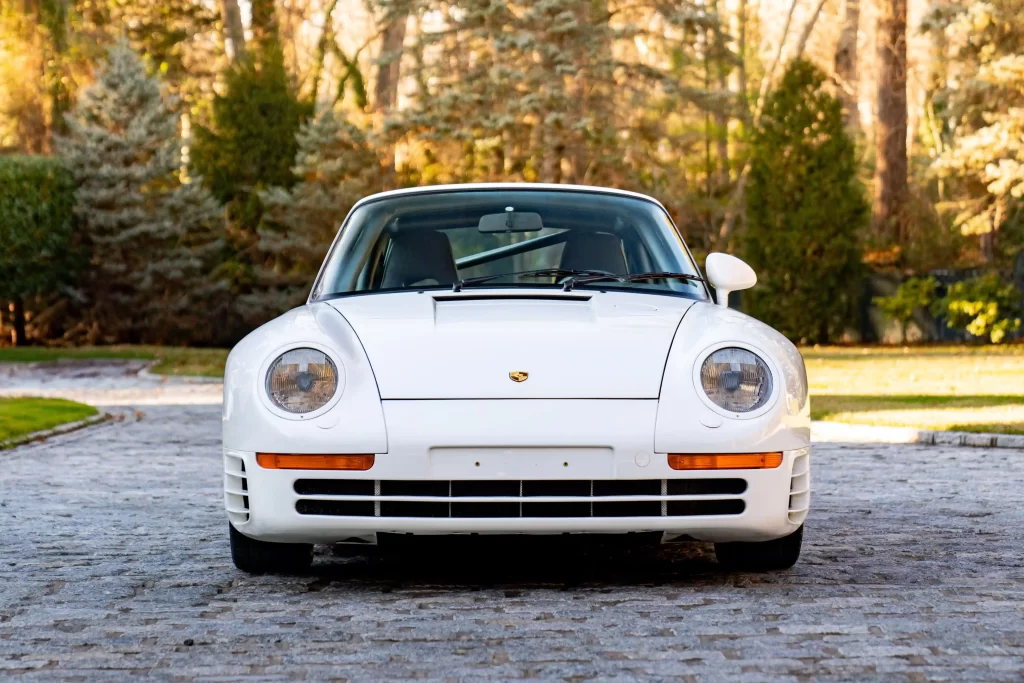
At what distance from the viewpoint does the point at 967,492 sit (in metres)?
8.48

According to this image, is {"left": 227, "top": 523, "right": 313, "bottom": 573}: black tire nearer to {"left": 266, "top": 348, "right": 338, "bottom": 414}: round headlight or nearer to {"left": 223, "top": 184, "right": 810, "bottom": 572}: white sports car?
{"left": 223, "top": 184, "right": 810, "bottom": 572}: white sports car

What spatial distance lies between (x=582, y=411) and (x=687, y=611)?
0.73 meters

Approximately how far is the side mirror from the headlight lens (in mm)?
1057

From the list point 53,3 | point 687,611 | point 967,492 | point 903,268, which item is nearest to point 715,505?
point 687,611

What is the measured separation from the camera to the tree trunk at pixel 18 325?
107 feet

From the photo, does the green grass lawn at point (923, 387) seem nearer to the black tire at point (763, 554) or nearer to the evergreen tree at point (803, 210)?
the evergreen tree at point (803, 210)

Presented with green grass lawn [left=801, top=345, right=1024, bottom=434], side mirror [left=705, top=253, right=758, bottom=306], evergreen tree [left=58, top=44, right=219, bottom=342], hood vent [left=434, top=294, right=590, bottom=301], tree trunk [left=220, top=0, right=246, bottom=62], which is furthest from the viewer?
tree trunk [left=220, top=0, right=246, bottom=62]

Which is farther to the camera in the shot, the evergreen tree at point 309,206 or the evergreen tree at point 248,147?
the evergreen tree at point 248,147

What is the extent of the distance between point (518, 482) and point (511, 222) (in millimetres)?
1610

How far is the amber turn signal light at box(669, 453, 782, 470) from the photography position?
16.2 feet

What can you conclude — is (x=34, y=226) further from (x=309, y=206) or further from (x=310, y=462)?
(x=310, y=462)

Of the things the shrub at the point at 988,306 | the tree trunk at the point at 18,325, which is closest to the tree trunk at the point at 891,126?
the shrub at the point at 988,306

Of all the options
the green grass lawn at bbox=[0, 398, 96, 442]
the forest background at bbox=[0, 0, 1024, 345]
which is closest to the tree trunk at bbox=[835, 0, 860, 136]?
the forest background at bbox=[0, 0, 1024, 345]

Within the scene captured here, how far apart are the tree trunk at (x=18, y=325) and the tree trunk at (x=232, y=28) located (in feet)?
33.2
